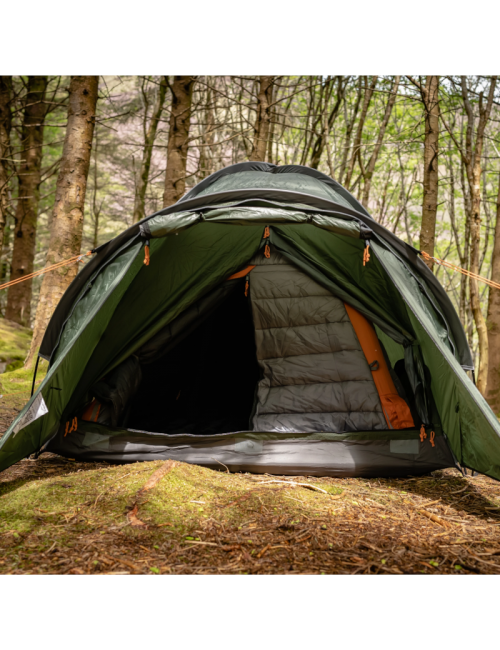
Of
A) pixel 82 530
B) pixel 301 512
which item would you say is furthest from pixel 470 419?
pixel 82 530

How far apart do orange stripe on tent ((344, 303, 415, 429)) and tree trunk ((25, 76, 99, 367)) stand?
3.14 metres

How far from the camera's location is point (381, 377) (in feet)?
11.3

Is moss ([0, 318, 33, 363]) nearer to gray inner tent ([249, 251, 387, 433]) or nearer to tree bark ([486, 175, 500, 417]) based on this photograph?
gray inner tent ([249, 251, 387, 433])

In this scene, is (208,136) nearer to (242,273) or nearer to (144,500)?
(242,273)

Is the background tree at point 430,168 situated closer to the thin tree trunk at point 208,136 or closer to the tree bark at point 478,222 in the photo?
the tree bark at point 478,222

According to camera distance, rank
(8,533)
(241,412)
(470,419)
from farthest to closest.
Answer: (241,412), (470,419), (8,533)

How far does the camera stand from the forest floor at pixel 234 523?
178 centimetres

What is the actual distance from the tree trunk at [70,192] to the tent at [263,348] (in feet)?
5.90

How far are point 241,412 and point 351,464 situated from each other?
1.42 meters

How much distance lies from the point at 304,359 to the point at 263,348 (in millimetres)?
334

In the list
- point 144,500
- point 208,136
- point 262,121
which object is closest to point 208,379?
point 144,500

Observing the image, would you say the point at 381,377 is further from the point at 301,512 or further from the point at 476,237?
the point at 476,237

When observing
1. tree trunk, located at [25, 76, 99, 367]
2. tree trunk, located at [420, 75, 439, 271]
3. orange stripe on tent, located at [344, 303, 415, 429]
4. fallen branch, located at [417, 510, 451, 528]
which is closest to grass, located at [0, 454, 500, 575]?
fallen branch, located at [417, 510, 451, 528]

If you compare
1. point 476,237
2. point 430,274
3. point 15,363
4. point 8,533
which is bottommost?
point 8,533
